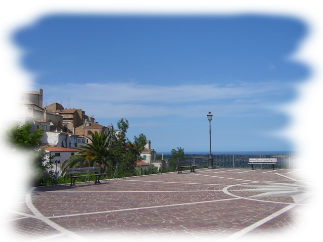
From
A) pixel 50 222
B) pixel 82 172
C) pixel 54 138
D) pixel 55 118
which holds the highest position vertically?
pixel 55 118

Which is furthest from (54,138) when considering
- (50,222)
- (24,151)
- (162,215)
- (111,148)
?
(162,215)

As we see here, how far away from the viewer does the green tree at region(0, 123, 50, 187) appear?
→ 14.4 m

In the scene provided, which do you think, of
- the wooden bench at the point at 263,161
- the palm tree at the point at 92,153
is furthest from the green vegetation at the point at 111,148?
the wooden bench at the point at 263,161

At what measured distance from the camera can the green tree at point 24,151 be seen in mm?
14438

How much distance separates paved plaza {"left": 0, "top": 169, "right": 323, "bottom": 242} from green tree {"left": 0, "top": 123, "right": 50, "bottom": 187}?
1.28 m

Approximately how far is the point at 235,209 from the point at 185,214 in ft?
5.42

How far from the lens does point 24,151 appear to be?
14750 mm

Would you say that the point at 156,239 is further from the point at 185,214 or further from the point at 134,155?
the point at 134,155

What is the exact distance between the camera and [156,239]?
6.52 meters

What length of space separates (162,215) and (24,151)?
8777 millimetres

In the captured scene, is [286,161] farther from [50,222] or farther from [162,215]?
[50,222]

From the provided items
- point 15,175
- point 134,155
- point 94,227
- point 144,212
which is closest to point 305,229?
point 144,212

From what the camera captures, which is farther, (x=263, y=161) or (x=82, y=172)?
(x=263, y=161)

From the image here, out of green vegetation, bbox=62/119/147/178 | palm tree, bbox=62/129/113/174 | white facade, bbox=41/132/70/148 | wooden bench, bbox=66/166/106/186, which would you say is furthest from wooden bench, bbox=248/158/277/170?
white facade, bbox=41/132/70/148
